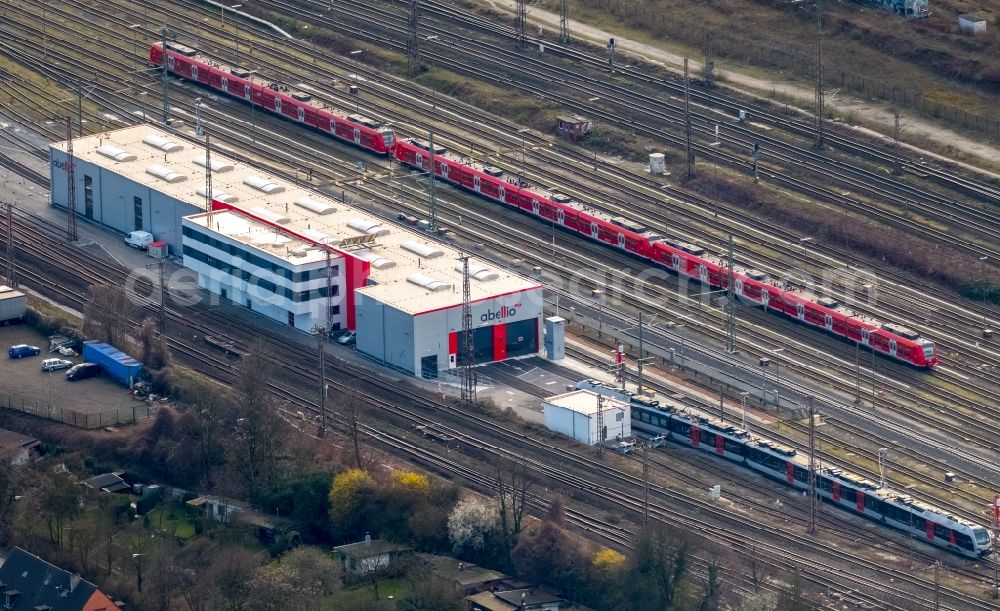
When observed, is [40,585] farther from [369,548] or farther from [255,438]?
[369,548]

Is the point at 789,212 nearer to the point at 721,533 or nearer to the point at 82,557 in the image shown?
the point at 721,533

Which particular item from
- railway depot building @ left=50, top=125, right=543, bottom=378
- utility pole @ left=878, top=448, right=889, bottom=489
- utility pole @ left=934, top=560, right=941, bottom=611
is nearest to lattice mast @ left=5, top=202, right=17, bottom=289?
railway depot building @ left=50, top=125, right=543, bottom=378

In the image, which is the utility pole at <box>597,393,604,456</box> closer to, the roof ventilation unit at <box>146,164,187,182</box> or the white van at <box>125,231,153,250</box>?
the white van at <box>125,231,153,250</box>

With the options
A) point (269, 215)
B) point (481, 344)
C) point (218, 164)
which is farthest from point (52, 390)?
point (218, 164)

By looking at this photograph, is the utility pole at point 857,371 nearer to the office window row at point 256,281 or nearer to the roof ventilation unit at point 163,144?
the office window row at point 256,281

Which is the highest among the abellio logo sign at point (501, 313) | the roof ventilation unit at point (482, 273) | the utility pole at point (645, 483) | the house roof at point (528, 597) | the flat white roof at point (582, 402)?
the roof ventilation unit at point (482, 273)

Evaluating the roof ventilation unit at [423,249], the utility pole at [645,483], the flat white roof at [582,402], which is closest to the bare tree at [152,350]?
the roof ventilation unit at [423,249]
